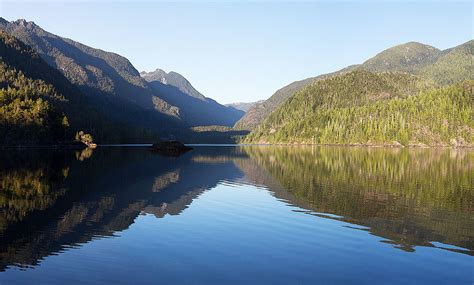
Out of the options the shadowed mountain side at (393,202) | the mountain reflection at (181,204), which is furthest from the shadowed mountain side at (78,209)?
the shadowed mountain side at (393,202)

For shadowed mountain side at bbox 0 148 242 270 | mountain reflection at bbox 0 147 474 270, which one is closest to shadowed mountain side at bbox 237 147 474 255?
mountain reflection at bbox 0 147 474 270

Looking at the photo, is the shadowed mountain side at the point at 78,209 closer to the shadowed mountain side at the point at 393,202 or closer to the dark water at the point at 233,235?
the dark water at the point at 233,235

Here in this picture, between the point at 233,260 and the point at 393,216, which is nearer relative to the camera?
the point at 233,260

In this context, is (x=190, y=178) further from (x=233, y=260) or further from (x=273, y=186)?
(x=233, y=260)

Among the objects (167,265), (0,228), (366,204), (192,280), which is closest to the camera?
(192,280)

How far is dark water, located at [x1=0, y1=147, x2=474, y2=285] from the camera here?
77.4 feet

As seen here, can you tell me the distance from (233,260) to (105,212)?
1976cm

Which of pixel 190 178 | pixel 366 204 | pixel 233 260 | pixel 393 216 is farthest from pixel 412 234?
pixel 190 178

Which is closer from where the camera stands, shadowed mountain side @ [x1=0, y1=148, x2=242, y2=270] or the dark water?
the dark water

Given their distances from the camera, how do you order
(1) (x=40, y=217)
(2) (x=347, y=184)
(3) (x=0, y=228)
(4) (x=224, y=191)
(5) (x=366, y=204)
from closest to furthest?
1. (3) (x=0, y=228)
2. (1) (x=40, y=217)
3. (5) (x=366, y=204)
4. (4) (x=224, y=191)
5. (2) (x=347, y=184)

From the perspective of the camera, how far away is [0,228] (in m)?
32.1

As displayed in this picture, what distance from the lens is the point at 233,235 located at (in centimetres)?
3344

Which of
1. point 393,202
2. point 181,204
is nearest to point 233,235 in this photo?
point 181,204

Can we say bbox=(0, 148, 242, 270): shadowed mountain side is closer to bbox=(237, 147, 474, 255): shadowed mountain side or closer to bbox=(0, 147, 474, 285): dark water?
bbox=(0, 147, 474, 285): dark water
